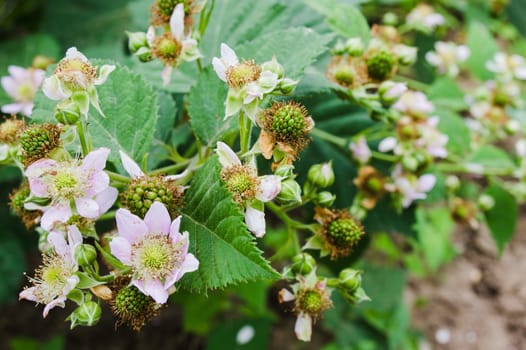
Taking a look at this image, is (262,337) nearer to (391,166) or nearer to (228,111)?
(391,166)

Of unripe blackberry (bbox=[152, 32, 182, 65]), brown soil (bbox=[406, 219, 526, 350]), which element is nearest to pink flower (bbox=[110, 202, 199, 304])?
unripe blackberry (bbox=[152, 32, 182, 65])

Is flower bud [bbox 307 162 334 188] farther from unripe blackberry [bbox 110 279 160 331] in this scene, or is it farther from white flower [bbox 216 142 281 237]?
unripe blackberry [bbox 110 279 160 331]

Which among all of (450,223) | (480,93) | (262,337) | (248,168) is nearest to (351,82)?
(248,168)

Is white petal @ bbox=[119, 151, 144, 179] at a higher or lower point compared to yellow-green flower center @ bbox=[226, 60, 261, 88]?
lower

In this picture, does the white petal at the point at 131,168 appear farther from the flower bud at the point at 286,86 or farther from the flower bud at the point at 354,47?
the flower bud at the point at 354,47

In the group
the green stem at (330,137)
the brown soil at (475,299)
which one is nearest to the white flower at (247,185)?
the green stem at (330,137)

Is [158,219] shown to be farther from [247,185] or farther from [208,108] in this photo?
[208,108]

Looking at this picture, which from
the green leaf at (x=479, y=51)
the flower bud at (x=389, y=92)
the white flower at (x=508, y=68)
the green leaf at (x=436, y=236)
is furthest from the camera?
the green leaf at (x=436, y=236)
